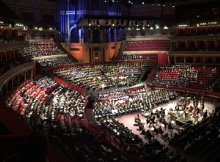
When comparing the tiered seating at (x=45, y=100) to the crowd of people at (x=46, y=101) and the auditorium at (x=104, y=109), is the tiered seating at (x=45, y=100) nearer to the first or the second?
the crowd of people at (x=46, y=101)

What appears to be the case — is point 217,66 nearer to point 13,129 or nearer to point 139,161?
point 139,161

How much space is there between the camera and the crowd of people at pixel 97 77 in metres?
42.2

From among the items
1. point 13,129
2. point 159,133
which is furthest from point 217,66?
point 13,129

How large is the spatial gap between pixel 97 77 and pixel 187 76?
1366 cm

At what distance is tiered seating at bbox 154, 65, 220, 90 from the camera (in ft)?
138

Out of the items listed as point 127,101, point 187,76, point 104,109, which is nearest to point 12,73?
point 104,109

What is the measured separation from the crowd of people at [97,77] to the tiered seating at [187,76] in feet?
12.8

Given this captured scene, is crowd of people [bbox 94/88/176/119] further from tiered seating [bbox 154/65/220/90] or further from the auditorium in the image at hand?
tiered seating [bbox 154/65/220/90]

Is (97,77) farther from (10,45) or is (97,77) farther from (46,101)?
(10,45)

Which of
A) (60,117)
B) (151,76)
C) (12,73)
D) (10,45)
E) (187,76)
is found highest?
(10,45)

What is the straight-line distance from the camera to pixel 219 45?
49.4 metres

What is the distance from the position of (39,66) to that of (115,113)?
17358mm

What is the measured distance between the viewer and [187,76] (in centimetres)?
4488

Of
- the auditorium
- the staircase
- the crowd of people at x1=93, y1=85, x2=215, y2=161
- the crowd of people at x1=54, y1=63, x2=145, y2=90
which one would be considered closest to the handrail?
the auditorium
